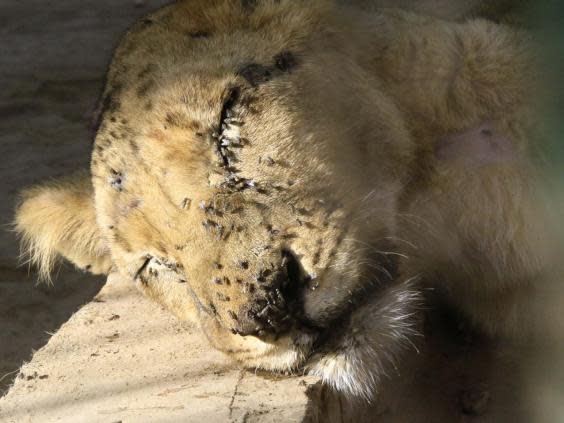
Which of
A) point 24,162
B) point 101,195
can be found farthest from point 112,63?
point 24,162

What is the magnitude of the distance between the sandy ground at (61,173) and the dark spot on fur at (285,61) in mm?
841

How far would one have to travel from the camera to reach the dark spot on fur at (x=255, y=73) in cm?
215

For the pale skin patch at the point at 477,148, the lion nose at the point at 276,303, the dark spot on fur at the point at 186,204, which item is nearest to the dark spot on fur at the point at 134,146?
the dark spot on fur at the point at 186,204

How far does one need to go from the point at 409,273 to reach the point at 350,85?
51 centimetres

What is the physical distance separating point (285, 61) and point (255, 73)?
10 centimetres

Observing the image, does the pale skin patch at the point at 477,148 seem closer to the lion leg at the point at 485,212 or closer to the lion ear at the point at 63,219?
the lion leg at the point at 485,212

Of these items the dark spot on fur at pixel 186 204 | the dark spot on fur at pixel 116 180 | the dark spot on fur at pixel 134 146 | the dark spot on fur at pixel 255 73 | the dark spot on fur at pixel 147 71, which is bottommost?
the dark spot on fur at pixel 116 180

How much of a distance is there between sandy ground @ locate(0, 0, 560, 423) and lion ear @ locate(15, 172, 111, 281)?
0.29 m

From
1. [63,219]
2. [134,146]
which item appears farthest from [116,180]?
[63,219]

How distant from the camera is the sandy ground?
257 centimetres

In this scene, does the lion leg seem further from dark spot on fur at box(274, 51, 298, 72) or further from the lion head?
dark spot on fur at box(274, 51, 298, 72)

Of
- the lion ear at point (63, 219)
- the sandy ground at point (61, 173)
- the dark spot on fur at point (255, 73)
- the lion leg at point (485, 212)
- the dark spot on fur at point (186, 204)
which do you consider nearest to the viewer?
the dark spot on fur at point (186, 204)

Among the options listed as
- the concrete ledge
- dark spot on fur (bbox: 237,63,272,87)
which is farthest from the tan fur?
the concrete ledge

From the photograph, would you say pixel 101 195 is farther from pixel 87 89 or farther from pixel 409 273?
pixel 87 89
